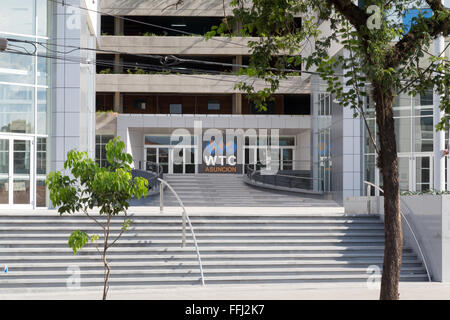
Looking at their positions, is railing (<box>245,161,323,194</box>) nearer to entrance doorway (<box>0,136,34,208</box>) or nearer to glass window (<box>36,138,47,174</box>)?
glass window (<box>36,138,47,174</box>)

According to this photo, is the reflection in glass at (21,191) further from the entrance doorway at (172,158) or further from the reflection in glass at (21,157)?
the entrance doorway at (172,158)

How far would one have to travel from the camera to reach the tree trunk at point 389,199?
10133 mm

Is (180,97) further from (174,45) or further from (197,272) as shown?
(197,272)

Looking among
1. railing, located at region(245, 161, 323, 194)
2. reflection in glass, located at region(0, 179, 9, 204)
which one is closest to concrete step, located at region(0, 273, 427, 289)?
reflection in glass, located at region(0, 179, 9, 204)

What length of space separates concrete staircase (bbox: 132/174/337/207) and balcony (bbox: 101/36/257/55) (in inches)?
471

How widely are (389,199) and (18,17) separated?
18133 mm

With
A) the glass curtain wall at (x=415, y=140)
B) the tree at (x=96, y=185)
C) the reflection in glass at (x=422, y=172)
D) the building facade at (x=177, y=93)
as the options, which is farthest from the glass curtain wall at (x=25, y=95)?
the building facade at (x=177, y=93)

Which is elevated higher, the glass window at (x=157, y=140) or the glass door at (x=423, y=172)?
the glass window at (x=157, y=140)

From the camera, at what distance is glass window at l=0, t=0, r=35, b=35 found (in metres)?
24.2

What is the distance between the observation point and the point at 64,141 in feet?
81.8

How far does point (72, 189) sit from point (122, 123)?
1439 inches

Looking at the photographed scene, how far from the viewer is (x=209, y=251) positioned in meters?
18.3

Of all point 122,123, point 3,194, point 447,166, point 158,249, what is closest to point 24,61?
point 3,194

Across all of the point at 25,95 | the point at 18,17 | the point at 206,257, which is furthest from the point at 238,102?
the point at 206,257
